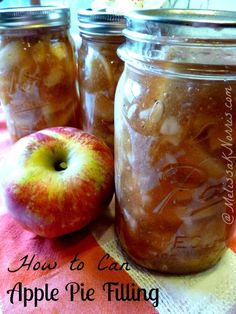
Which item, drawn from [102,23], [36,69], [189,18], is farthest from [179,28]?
[36,69]

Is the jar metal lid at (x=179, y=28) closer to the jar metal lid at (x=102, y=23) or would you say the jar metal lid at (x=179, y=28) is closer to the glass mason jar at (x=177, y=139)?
the glass mason jar at (x=177, y=139)

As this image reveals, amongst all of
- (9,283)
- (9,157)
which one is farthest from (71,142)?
(9,283)

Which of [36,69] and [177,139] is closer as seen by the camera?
[177,139]

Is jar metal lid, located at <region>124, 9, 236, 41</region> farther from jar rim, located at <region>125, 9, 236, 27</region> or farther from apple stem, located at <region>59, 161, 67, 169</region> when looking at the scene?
apple stem, located at <region>59, 161, 67, 169</region>

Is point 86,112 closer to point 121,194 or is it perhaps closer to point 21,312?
point 121,194

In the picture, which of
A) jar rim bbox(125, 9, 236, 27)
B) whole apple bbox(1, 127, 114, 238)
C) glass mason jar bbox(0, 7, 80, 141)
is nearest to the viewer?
jar rim bbox(125, 9, 236, 27)

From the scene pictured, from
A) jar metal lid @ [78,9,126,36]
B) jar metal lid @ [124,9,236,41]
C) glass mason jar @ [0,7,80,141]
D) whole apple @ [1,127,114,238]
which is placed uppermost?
jar metal lid @ [124,9,236,41]

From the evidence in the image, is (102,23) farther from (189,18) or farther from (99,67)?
(189,18)

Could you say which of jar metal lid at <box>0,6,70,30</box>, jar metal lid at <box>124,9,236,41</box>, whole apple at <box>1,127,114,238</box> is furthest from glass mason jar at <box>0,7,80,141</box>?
jar metal lid at <box>124,9,236,41</box>
